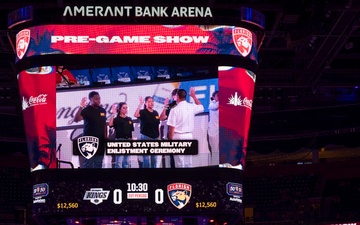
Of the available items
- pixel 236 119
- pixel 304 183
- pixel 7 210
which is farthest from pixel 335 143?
pixel 236 119

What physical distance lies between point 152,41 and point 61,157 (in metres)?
3.01

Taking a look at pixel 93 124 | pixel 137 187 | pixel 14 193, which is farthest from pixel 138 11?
pixel 14 193

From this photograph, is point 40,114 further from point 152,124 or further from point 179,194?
point 179,194

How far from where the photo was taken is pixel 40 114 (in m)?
17.7

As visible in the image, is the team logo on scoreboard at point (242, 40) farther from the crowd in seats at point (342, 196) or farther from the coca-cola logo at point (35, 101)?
the crowd in seats at point (342, 196)

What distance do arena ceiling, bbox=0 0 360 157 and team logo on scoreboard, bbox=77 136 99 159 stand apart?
3.86 meters

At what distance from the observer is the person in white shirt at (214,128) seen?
1764cm

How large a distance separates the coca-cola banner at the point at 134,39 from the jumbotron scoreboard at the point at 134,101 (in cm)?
2

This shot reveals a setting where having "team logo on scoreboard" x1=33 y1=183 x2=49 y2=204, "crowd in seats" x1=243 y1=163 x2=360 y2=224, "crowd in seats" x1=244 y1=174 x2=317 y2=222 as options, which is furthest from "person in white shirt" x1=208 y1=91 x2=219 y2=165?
"crowd in seats" x1=244 y1=174 x2=317 y2=222

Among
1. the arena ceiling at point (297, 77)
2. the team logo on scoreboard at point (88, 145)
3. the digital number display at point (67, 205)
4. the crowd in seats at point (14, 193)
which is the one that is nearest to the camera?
the digital number display at point (67, 205)

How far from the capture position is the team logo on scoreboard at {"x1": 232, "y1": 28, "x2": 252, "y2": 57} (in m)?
18.1

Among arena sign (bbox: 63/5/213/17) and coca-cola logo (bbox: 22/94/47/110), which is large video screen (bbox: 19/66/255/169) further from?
arena sign (bbox: 63/5/213/17)

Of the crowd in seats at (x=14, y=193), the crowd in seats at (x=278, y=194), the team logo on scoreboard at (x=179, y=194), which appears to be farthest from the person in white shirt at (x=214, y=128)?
the crowd in seats at (x=14, y=193)

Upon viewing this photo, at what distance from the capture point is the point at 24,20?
18.2 meters
